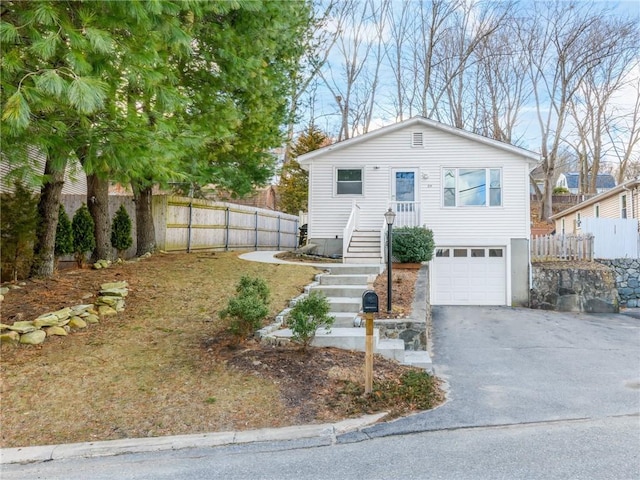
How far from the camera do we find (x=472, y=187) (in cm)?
1411

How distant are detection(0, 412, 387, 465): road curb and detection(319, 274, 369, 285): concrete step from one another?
4.85m

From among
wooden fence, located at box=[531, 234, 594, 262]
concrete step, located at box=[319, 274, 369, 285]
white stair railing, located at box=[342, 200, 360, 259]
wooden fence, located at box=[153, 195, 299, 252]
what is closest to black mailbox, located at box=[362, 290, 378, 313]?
concrete step, located at box=[319, 274, 369, 285]

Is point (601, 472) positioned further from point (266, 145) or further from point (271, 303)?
point (266, 145)

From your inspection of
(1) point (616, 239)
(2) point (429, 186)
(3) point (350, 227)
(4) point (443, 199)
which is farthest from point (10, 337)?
(1) point (616, 239)

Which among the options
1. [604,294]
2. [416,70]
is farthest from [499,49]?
[604,294]

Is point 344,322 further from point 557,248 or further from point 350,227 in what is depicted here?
point 557,248

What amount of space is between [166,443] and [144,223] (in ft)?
31.1

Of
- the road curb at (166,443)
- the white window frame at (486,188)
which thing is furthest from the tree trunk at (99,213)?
the white window frame at (486,188)

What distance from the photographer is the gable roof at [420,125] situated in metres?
13.6

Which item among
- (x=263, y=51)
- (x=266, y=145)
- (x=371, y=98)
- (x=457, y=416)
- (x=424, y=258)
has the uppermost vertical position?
(x=371, y=98)

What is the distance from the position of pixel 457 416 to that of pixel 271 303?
3821mm

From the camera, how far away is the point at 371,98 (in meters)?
25.2

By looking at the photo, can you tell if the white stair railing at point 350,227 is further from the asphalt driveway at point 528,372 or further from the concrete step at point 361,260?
the asphalt driveway at point 528,372

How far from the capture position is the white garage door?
1416 cm
